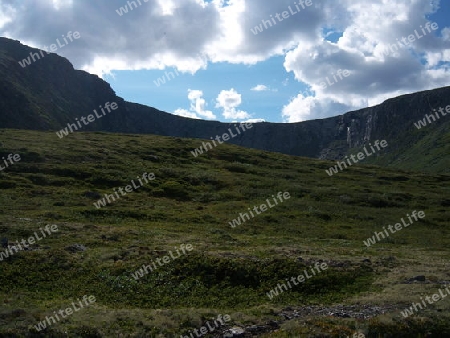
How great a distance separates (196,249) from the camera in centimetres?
2869

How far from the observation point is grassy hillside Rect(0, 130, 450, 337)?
60.3 feet

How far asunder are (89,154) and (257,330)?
61954mm

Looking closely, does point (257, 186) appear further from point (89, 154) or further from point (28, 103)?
point (28, 103)

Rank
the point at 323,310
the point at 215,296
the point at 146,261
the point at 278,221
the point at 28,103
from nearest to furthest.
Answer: the point at 323,310 → the point at 215,296 → the point at 146,261 → the point at 278,221 → the point at 28,103

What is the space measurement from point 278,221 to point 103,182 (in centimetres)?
2552

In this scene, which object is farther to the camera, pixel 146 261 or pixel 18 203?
pixel 18 203

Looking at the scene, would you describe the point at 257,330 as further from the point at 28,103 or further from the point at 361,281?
the point at 28,103

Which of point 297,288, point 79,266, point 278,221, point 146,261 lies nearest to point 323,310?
point 297,288

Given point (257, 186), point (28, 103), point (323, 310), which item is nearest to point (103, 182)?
point (257, 186)

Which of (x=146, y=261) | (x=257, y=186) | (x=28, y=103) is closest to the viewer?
(x=146, y=261)

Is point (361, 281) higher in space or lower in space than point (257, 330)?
lower

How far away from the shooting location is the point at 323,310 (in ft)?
65.5

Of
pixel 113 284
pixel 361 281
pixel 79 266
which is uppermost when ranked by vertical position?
pixel 79 266

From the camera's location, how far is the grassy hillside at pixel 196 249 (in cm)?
1838
